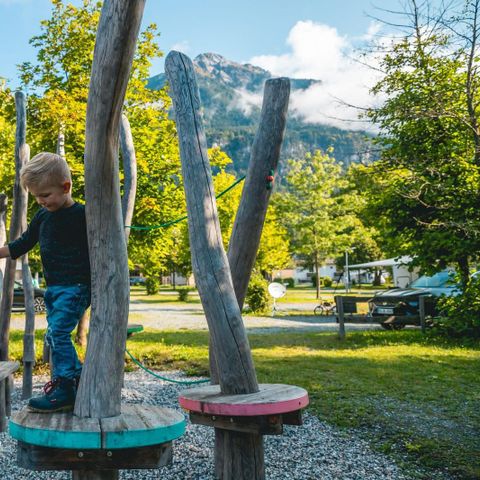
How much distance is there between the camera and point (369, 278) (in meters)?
76.1

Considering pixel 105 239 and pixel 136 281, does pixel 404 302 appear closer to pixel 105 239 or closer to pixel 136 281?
pixel 105 239

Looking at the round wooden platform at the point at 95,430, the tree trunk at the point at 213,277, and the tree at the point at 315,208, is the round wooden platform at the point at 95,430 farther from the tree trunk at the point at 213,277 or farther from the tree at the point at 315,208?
the tree at the point at 315,208

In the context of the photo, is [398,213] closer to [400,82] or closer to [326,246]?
[400,82]

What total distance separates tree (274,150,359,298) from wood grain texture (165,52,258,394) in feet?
93.8

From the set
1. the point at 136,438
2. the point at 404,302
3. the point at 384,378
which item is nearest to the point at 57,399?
the point at 136,438

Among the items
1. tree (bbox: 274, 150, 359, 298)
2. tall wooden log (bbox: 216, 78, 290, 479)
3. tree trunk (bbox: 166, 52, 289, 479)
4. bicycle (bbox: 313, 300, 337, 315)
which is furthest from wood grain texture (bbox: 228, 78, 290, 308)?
tree (bbox: 274, 150, 359, 298)

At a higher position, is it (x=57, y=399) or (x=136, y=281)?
(x=57, y=399)

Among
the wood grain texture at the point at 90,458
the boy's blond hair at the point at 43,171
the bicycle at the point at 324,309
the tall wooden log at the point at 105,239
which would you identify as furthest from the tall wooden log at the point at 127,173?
the bicycle at the point at 324,309

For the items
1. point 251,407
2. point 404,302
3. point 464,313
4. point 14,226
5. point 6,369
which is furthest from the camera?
point 404,302

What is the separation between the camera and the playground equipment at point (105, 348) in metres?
2.20

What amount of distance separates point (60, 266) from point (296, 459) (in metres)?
2.67

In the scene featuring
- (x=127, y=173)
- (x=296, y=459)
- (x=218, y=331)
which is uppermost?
(x=127, y=173)

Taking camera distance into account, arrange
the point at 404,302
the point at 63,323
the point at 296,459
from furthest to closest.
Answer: the point at 404,302, the point at 296,459, the point at 63,323

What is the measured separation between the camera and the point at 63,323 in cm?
257
